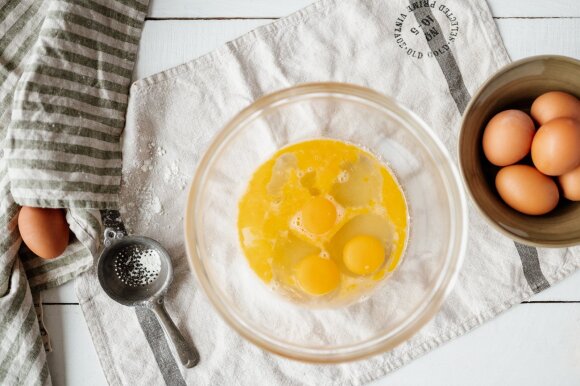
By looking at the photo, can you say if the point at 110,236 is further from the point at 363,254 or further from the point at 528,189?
the point at 528,189

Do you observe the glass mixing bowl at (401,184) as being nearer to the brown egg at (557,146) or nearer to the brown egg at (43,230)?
the brown egg at (557,146)

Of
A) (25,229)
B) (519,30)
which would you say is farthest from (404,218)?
(25,229)

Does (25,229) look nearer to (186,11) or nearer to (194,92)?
(194,92)

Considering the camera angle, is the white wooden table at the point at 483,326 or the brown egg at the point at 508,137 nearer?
the brown egg at the point at 508,137

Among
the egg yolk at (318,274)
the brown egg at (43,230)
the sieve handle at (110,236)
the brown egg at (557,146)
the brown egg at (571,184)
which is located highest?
the brown egg at (43,230)

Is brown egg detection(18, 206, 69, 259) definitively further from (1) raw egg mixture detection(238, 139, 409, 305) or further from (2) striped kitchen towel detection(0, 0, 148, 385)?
(1) raw egg mixture detection(238, 139, 409, 305)

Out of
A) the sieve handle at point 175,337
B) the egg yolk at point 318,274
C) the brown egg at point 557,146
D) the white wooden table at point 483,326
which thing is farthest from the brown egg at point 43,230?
the brown egg at point 557,146

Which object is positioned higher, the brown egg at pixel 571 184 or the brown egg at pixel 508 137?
the brown egg at pixel 508 137
